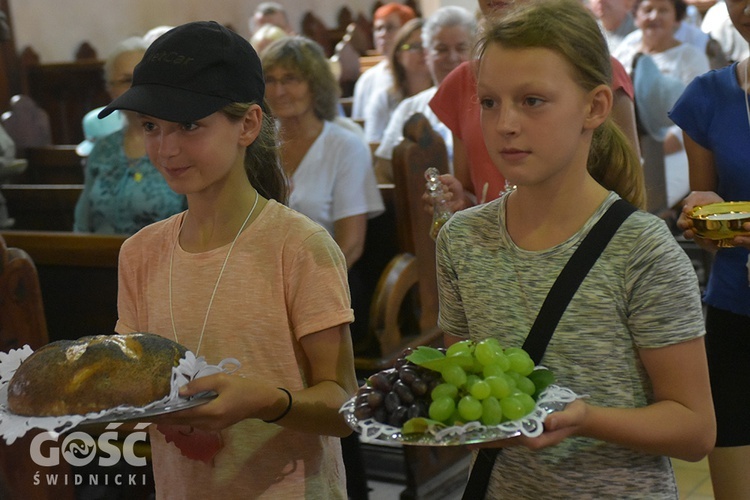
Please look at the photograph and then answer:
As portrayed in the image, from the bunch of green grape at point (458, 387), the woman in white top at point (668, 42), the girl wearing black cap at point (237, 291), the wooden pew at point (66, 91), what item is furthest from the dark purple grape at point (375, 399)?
the wooden pew at point (66, 91)

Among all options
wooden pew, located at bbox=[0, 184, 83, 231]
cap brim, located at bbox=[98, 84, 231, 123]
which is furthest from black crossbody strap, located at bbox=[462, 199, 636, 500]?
wooden pew, located at bbox=[0, 184, 83, 231]

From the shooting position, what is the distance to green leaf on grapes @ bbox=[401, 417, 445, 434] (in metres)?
1.29

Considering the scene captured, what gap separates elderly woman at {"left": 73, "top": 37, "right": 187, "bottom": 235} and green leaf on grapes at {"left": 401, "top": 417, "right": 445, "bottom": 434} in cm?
257

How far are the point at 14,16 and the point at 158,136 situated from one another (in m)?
8.00

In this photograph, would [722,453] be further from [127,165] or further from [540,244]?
[127,165]

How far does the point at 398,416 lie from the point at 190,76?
2.32 feet

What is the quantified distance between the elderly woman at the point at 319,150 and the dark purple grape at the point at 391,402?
2.48 m

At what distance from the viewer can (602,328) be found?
1.46 m

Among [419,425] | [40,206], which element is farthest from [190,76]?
[40,206]

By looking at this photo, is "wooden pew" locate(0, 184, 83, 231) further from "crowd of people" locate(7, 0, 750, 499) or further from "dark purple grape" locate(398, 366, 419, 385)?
"dark purple grape" locate(398, 366, 419, 385)

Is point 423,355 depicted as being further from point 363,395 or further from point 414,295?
point 414,295

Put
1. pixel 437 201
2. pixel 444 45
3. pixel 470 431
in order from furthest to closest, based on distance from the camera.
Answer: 1. pixel 444 45
2. pixel 437 201
3. pixel 470 431

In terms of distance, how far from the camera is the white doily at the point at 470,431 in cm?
126

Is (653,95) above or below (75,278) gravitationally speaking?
above
